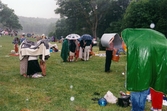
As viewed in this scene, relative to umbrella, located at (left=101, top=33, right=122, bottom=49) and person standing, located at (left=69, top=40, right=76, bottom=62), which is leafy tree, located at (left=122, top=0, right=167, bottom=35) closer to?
person standing, located at (left=69, top=40, right=76, bottom=62)

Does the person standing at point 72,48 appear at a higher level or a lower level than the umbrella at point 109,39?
lower

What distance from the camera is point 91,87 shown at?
25.5 feet

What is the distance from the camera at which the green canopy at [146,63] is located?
3646mm

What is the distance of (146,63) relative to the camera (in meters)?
3.65

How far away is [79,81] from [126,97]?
3.12 metres

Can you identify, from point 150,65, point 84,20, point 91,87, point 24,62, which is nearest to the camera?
point 150,65

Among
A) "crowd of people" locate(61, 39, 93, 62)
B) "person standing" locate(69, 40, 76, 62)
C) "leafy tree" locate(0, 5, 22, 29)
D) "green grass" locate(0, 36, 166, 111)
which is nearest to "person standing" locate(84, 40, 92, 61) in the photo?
"crowd of people" locate(61, 39, 93, 62)

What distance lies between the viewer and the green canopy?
12.0 feet

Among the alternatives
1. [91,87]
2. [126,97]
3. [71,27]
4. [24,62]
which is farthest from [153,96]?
[71,27]

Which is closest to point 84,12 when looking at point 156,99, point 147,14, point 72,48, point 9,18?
point 147,14

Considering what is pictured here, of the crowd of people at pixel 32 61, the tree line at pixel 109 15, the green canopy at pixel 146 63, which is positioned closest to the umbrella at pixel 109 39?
the crowd of people at pixel 32 61

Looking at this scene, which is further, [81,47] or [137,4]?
[137,4]

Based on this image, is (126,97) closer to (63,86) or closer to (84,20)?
(63,86)

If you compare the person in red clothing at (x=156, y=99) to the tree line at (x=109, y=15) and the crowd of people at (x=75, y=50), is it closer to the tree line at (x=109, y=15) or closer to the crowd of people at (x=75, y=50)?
the crowd of people at (x=75, y=50)
